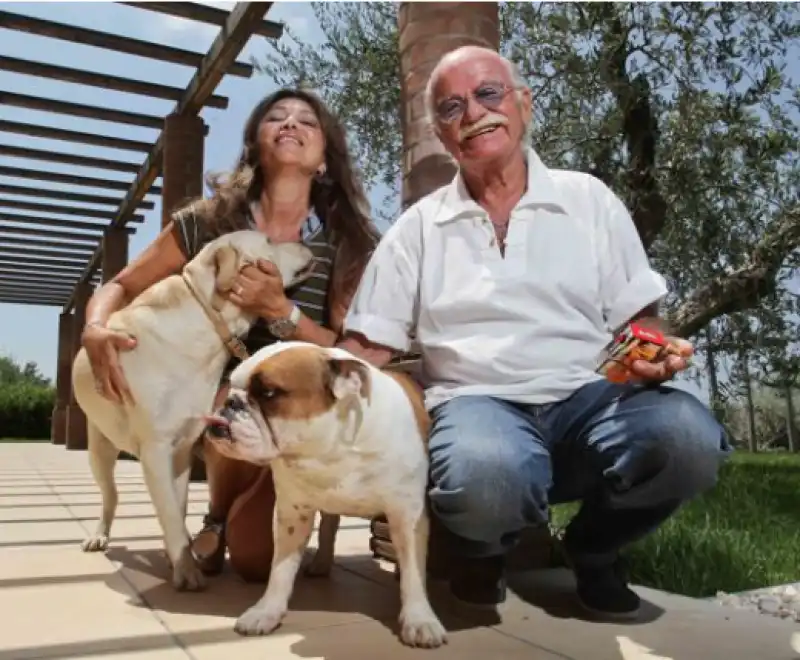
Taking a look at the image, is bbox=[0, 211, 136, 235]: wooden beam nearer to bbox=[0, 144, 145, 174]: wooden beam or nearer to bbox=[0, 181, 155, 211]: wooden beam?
bbox=[0, 181, 155, 211]: wooden beam

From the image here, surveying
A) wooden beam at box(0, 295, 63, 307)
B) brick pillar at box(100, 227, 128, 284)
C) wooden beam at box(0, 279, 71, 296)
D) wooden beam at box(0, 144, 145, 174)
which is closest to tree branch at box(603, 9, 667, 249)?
wooden beam at box(0, 144, 145, 174)

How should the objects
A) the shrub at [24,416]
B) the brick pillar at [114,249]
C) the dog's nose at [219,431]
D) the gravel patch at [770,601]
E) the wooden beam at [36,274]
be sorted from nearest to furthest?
1. the dog's nose at [219,431]
2. the gravel patch at [770,601]
3. the brick pillar at [114,249]
4. the wooden beam at [36,274]
5. the shrub at [24,416]

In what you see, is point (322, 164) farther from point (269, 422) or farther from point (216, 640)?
point (216, 640)

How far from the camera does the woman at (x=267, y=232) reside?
2.57 m

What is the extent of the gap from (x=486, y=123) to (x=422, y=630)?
1296mm

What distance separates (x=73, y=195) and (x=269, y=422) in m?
8.66

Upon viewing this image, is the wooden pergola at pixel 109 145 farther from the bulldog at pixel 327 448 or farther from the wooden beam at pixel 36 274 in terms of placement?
the bulldog at pixel 327 448

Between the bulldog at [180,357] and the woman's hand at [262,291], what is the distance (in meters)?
0.03

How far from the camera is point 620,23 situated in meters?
5.67

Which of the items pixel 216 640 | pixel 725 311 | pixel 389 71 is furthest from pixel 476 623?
pixel 389 71

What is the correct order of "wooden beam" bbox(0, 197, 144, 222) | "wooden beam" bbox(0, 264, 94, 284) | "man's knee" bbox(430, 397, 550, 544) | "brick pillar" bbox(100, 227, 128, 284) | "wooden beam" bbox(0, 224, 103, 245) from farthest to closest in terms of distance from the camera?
"wooden beam" bbox(0, 264, 94, 284)
"wooden beam" bbox(0, 224, 103, 245)
"brick pillar" bbox(100, 227, 128, 284)
"wooden beam" bbox(0, 197, 144, 222)
"man's knee" bbox(430, 397, 550, 544)

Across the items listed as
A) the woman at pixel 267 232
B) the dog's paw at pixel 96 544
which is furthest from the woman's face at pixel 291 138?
the dog's paw at pixel 96 544

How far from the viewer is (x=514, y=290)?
211 centimetres

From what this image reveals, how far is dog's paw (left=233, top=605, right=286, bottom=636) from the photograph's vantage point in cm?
194
